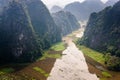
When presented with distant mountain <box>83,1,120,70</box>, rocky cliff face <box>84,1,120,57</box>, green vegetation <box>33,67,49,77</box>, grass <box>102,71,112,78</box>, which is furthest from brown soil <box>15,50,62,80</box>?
rocky cliff face <box>84,1,120,57</box>

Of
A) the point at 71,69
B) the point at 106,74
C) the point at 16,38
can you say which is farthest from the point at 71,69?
the point at 16,38

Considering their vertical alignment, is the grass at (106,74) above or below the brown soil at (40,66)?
below

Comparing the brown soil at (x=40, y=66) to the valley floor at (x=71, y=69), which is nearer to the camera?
the brown soil at (x=40, y=66)

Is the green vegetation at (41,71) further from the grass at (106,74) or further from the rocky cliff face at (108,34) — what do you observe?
the rocky cliff face at (108,34)

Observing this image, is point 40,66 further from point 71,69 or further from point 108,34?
point 108,34

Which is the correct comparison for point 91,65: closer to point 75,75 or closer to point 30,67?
point 75,75

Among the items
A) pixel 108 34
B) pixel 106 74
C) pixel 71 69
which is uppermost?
pixel 108 34

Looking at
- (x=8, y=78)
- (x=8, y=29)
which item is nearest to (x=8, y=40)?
(x=8, y=29)

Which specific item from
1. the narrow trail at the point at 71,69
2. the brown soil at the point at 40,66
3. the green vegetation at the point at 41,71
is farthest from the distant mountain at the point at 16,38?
the narrow trail at the point at 71,69

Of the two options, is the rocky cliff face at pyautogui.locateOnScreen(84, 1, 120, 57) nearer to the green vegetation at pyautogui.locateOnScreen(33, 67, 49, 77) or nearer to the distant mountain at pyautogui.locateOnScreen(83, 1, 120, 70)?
the distant mountain at pyautogui.locateOnScreen(83, 1, 120, 70)

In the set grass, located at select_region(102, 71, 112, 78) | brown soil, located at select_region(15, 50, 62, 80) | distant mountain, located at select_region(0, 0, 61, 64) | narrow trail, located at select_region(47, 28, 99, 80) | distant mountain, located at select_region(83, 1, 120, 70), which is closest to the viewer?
brown soil, located at select_region(15, 50, 62, 80)

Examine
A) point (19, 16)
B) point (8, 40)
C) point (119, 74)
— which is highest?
point (19, 16)
